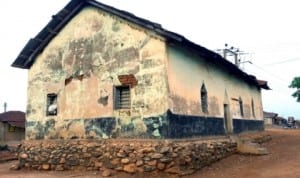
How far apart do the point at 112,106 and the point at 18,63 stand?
18.5ft

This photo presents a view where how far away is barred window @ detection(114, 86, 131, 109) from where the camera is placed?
37.7 ft

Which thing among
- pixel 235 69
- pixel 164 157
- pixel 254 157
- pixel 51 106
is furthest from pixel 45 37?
pixel 254 157

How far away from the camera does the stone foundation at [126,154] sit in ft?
32.7

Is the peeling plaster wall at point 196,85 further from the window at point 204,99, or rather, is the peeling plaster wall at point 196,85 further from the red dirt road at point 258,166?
the red dirt road at point 258,166

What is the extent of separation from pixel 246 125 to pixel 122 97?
359 inches

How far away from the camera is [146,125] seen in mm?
10664

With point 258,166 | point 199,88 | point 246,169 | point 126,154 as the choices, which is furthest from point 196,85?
point 126,154

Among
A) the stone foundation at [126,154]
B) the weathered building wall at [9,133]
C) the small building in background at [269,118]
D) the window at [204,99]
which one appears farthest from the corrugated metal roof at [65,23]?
the small building in background at [269,118]

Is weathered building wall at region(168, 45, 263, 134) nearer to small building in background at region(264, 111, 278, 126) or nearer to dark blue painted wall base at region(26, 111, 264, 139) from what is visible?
dark blue painted wall base at region(26, 111, 264, 139)

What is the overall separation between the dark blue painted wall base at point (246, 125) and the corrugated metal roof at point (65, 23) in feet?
8.79

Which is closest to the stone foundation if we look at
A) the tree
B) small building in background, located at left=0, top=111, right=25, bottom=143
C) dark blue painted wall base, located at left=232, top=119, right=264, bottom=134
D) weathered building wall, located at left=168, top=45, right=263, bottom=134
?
weathered building wall, located at left=168, top=45, right=263, bottom=134

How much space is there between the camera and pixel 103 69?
1216 cm

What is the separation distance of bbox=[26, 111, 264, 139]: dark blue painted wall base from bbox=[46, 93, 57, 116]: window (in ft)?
1.23

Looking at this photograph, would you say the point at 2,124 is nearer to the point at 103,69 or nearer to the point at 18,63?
the point at 18,63
